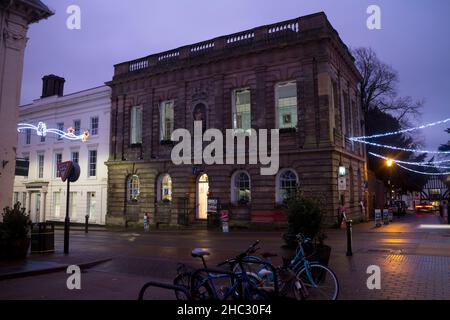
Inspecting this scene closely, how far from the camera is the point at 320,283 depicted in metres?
7.16

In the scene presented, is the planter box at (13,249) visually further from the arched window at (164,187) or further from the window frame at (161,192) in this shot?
the arched window at (164,187)

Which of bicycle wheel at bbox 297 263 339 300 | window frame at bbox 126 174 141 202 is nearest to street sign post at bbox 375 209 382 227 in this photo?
window frame at bbox 126 174 141 202

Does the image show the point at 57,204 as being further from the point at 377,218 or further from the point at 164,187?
the point at 377,218

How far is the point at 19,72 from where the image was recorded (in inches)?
647

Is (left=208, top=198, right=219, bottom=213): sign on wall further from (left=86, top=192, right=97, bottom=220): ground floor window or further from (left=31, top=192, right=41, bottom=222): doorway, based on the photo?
(left=31, top=192, right=41, bottom=222): doorway

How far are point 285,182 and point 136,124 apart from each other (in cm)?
1363

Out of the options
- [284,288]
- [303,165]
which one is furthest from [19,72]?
[303,165]

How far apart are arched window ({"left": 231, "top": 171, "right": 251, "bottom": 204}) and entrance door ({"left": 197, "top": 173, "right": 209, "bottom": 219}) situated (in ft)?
7.81

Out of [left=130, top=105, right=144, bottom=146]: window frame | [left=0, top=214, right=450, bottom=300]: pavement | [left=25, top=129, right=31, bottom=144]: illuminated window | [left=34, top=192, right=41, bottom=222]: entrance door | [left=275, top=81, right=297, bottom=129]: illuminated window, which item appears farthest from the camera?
[left=25, top=129, right=31, bottom=144]: illuminated window

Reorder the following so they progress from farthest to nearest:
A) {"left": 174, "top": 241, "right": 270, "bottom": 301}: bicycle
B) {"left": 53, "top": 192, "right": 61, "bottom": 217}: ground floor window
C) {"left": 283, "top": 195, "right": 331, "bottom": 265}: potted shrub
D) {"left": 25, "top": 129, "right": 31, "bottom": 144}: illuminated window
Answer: {"left": 25, "top": 129, "right": 31, "bottom": 144}: illuminated window → {"left": 53, "top": 192, "right": 61, "bottom": 217}: ground floor window → {"left": 283, "top": 195, "right": 331, "bottom": 265}: potted shrub → {"left": 174, "top": 241, "right": 270, "bottom": 301}: bicycle

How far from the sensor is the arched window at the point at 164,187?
3083 centimetres

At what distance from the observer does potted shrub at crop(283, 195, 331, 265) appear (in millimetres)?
8945

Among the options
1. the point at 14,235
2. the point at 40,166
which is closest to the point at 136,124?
the point at 40,166

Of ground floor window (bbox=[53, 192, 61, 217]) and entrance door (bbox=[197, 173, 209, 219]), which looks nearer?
entrance door (bbox=[197, 173, 209, 219])
